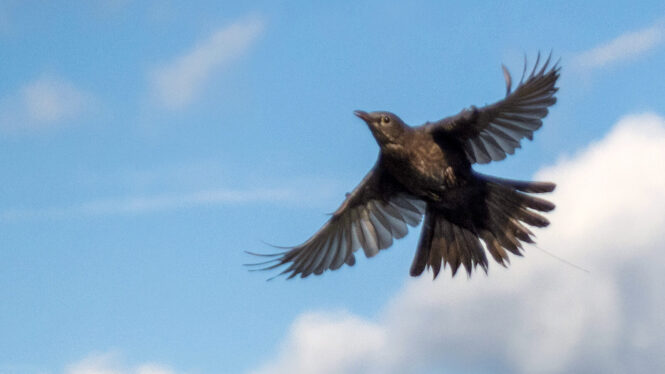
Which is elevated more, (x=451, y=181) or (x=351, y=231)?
(x=351, y=231)

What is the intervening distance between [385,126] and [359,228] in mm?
1523

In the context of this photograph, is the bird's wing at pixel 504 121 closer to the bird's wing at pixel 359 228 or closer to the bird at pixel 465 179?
the bird at pixel 465 179

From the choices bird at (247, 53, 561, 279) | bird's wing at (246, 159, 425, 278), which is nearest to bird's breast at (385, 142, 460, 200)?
bird at (247, 53, 561, 279)

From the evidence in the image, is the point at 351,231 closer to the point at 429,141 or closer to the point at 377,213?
the point at 377,213

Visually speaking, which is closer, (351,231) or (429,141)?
(429,141)

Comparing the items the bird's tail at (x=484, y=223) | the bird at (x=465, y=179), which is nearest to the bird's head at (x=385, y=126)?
the bird at (x=465, y=179)

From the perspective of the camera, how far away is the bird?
9.34 m

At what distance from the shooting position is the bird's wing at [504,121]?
920cm

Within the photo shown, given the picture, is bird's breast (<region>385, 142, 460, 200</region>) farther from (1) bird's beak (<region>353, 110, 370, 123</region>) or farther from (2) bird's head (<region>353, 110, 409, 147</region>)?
(1) bird's beak (<region>353, 110, 370, 123</region>)

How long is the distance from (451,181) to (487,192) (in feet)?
1.35

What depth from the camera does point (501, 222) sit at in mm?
9648

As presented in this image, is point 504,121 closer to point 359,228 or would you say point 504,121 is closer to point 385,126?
point 385,126

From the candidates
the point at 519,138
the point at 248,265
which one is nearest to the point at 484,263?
the point at 519,138

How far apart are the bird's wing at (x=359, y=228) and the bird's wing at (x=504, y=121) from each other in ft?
3.08
